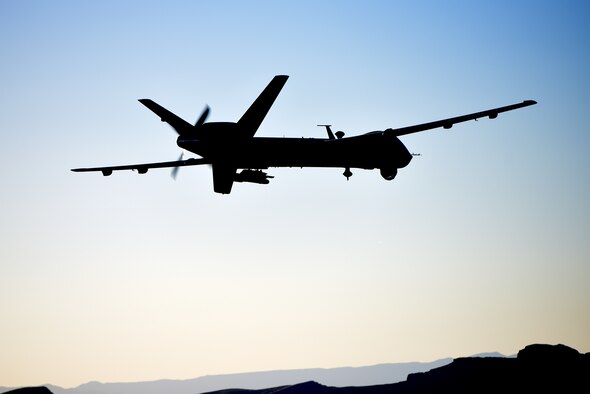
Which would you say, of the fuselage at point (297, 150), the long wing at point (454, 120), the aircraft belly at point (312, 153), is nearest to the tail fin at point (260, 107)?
the fuselage at point (297, 150)

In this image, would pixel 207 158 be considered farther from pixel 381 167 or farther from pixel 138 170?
pixel 381 167

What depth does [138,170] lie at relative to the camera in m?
47.8

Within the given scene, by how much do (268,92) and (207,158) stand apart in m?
7.22

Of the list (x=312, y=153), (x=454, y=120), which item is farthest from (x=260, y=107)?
(x=454, y=120)

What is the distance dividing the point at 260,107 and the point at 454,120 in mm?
14733

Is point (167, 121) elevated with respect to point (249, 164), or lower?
elevated

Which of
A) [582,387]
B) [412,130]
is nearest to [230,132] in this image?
[412,130]

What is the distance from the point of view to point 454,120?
4653 centimetres

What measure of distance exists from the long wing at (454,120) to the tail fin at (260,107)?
10.3 meters

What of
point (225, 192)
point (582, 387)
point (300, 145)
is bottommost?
point (582, 387)

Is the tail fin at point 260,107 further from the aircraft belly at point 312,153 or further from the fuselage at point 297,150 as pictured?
the aircraft belly at point 312,153

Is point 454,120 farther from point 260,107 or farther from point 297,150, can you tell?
point 260,107

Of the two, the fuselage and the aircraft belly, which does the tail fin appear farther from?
the aircraft belly

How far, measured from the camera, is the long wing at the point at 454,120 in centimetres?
4622
